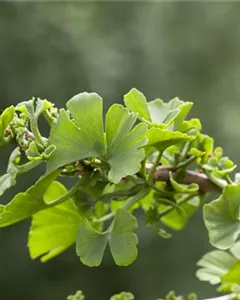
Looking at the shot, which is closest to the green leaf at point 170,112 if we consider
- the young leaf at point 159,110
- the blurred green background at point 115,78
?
the young leaf at point 159,110

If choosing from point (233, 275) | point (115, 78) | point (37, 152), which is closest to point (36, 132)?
point (37, 152)

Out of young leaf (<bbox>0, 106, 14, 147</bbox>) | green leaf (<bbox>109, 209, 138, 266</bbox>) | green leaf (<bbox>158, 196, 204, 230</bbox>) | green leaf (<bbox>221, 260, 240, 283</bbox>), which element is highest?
young leaf (<bbox>0, 106, 14, 147</bbox>)

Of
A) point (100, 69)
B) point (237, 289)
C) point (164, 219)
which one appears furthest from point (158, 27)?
point (237, 289)

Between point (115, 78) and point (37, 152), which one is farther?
point (115, 78)

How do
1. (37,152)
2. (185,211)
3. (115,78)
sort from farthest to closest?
(115,78) < (185,211) < (37,152)

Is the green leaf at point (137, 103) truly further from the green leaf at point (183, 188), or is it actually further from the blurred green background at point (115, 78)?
the blurred green background at point (115, 78)

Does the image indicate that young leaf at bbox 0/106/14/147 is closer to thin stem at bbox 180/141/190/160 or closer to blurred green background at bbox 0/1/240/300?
thin stem at bbox 180/141/190/160

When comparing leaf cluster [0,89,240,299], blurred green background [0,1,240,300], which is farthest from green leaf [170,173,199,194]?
blurred green background [0,1,240,300]

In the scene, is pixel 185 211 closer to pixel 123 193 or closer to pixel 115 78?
pixel 123 193
